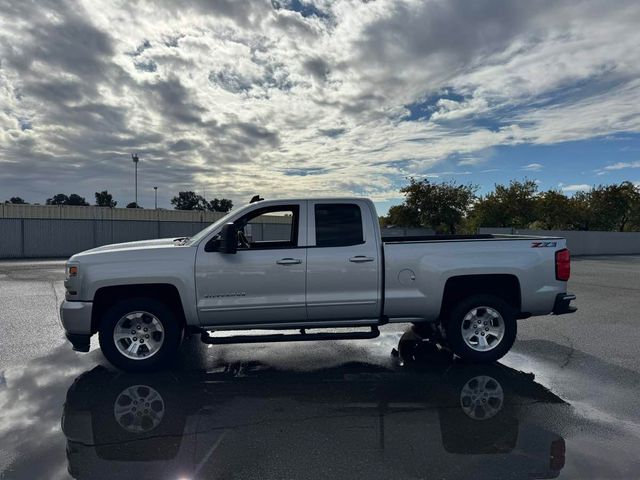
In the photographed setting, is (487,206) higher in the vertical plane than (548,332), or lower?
higher

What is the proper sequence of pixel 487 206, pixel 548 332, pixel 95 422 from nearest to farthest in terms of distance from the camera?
pixel 95 422 → pixel 548 332 → pixel 487 206

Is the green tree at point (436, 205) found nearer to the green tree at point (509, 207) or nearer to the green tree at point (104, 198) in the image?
the green tree at point (509, 207)

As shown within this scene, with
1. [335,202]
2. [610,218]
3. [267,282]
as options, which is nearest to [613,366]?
[335,202]

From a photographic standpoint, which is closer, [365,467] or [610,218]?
[365,467]

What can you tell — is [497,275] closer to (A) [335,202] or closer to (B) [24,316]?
(A) [335,202]

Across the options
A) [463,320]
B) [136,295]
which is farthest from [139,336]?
[463,320]

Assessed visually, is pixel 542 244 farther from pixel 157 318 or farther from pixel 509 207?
pixel 509 207

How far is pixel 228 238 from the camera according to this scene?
17.1 ft

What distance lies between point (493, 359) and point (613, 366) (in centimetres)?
147

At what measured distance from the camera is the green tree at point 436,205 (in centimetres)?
3412

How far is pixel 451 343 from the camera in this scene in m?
Answer: 5.73

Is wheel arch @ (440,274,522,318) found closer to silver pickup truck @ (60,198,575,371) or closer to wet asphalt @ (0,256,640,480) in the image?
silver pickup truck @ (60,198,575,371)

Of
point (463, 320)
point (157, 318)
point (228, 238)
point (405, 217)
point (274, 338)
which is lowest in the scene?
point (274, 338)

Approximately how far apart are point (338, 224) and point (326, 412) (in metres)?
2.24
